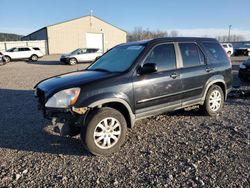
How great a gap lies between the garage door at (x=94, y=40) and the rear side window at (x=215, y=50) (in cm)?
4210

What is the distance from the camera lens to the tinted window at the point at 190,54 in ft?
17.9

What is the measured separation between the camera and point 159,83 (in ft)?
16.1

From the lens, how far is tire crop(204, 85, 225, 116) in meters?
6.00

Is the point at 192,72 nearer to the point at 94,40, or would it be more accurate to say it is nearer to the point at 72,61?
the point at 72,61

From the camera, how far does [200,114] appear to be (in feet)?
20.6

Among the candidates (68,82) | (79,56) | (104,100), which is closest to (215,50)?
(104,100)

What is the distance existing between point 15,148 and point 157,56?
309cm

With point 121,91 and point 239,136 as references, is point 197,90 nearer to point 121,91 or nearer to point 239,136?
point 239,136

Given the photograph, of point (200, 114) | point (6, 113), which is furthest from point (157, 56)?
point (6, 113)

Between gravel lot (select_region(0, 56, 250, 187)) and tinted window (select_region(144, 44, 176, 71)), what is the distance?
1.30 meters

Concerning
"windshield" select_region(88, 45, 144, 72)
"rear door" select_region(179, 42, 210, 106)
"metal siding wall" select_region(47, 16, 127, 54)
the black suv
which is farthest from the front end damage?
"metal siding wall" select_region(47, 16, 127, 54)

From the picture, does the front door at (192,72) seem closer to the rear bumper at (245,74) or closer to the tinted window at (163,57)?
the tinted window at (163,57)

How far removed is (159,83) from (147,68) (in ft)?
1.51

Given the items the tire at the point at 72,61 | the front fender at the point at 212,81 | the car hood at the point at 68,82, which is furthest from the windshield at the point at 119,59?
the tire at the point at 72,61
